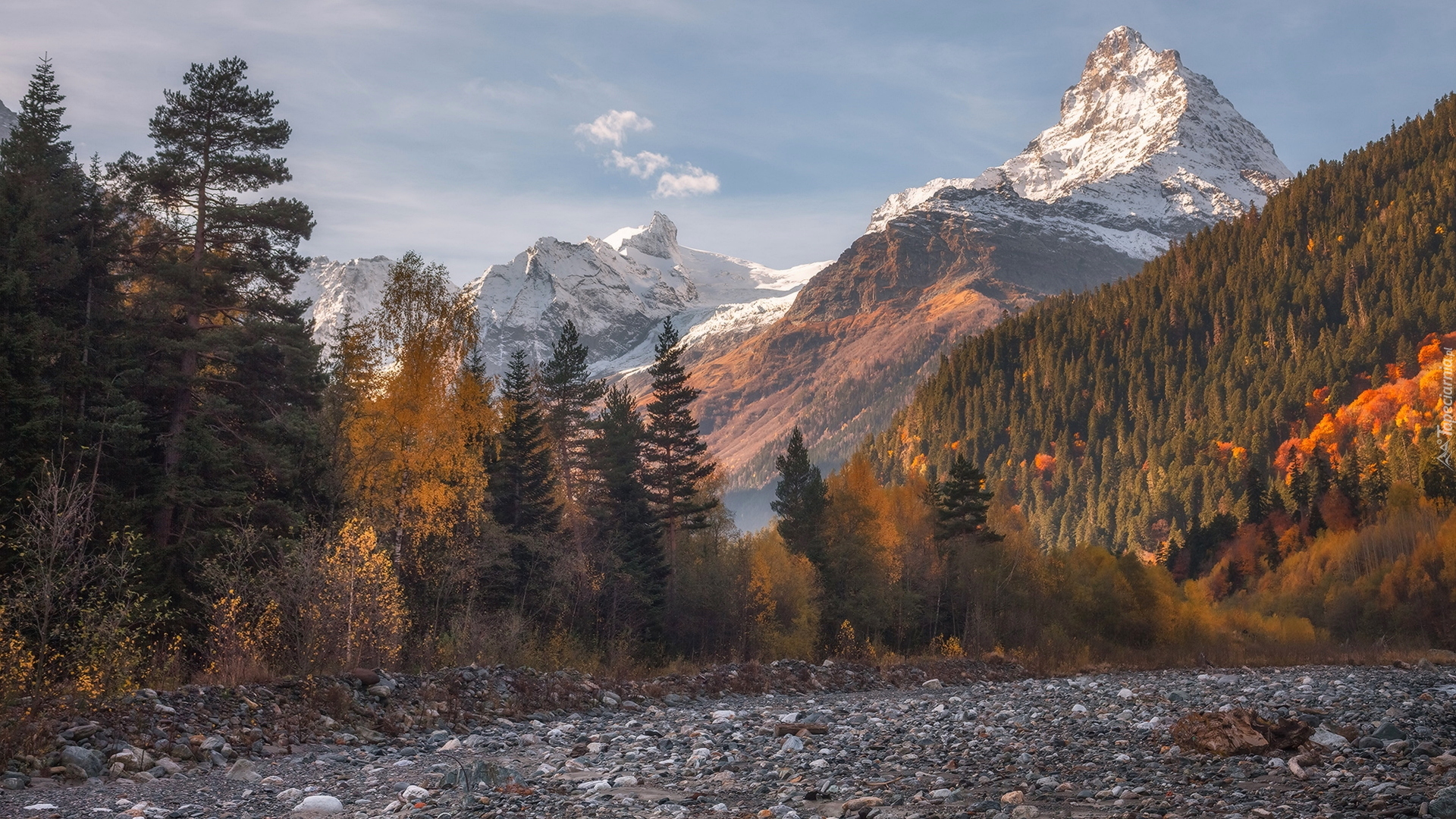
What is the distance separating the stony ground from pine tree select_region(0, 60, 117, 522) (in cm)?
1416

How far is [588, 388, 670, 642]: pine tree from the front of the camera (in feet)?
186

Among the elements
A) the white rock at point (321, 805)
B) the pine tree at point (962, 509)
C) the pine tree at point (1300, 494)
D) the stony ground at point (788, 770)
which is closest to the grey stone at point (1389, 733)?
the stony ground at point (788, 770)

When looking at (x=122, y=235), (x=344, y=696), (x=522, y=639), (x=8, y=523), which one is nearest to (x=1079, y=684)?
(x=522, y=639)

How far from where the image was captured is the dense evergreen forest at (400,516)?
78.3 ft

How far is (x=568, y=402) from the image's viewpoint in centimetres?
6962

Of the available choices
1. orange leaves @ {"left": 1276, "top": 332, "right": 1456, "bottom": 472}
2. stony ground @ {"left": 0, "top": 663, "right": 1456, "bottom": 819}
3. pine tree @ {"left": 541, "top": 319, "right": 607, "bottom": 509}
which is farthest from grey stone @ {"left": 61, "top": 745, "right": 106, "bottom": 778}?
orange leaves @ {"left": 1276, "top": 332, "right": 1456, "bottom": 472}

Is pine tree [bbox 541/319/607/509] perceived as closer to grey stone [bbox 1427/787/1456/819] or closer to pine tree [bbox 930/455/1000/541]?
pine tree [bbox 930/455/1000/541]

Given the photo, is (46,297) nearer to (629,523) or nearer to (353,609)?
(353,609)

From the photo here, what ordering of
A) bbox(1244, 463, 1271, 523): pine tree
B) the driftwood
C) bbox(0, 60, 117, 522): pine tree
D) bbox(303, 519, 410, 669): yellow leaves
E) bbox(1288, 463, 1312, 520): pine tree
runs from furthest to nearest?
bbox(1244, 463, 1271, 523): pine tree < bbox(1288, 463, 1312, 520): pine tree < bbox(0, 60, 117, 522): pine tree < bbox(303, 519, 410, 669): yellow leaves < the driftwood

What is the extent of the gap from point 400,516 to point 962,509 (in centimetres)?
5427

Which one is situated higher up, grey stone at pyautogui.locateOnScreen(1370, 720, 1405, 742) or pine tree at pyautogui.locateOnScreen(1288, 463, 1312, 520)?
pine tree at pyautogui.locateOnScreen(1288, 463, 1312, 520)

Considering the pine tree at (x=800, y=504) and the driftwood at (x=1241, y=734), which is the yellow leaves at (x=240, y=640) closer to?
the driftwood at (x=1241, y=734)

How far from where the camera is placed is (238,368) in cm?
3453

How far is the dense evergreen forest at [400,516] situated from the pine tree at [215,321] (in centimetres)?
12
